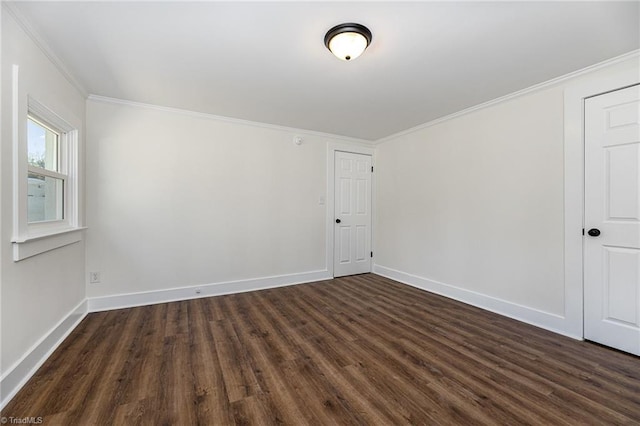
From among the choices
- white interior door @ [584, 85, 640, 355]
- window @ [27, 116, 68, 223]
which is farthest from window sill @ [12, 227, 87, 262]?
white interior door @ [584, 85, 640, 355]

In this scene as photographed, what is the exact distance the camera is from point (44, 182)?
232 cm

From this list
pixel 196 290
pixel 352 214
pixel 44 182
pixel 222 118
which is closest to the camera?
pixel 44 182

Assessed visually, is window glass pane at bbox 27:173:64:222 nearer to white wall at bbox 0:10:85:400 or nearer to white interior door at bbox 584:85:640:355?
white wall at bbox 0:10:85:400

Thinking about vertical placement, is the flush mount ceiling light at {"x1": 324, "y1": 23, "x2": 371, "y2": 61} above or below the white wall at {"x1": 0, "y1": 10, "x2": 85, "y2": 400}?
above

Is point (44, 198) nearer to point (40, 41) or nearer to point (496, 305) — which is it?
point (40, 41)

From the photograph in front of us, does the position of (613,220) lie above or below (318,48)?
below

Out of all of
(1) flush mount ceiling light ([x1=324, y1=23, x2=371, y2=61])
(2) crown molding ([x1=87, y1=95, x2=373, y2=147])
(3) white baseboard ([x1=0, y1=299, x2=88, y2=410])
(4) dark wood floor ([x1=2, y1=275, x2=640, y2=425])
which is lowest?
(4) dark wood floor ([x1=2, y1=275, x2=640, y2=425])

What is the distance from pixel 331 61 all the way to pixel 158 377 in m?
2.71

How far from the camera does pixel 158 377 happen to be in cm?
183

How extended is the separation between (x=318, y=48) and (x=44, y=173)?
2.48 meters

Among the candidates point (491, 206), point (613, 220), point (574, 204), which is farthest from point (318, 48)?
point (613, 220)

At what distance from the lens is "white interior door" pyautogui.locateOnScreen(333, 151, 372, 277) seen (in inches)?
177

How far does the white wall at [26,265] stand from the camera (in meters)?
1.62

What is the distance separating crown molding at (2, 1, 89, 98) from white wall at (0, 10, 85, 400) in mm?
30
